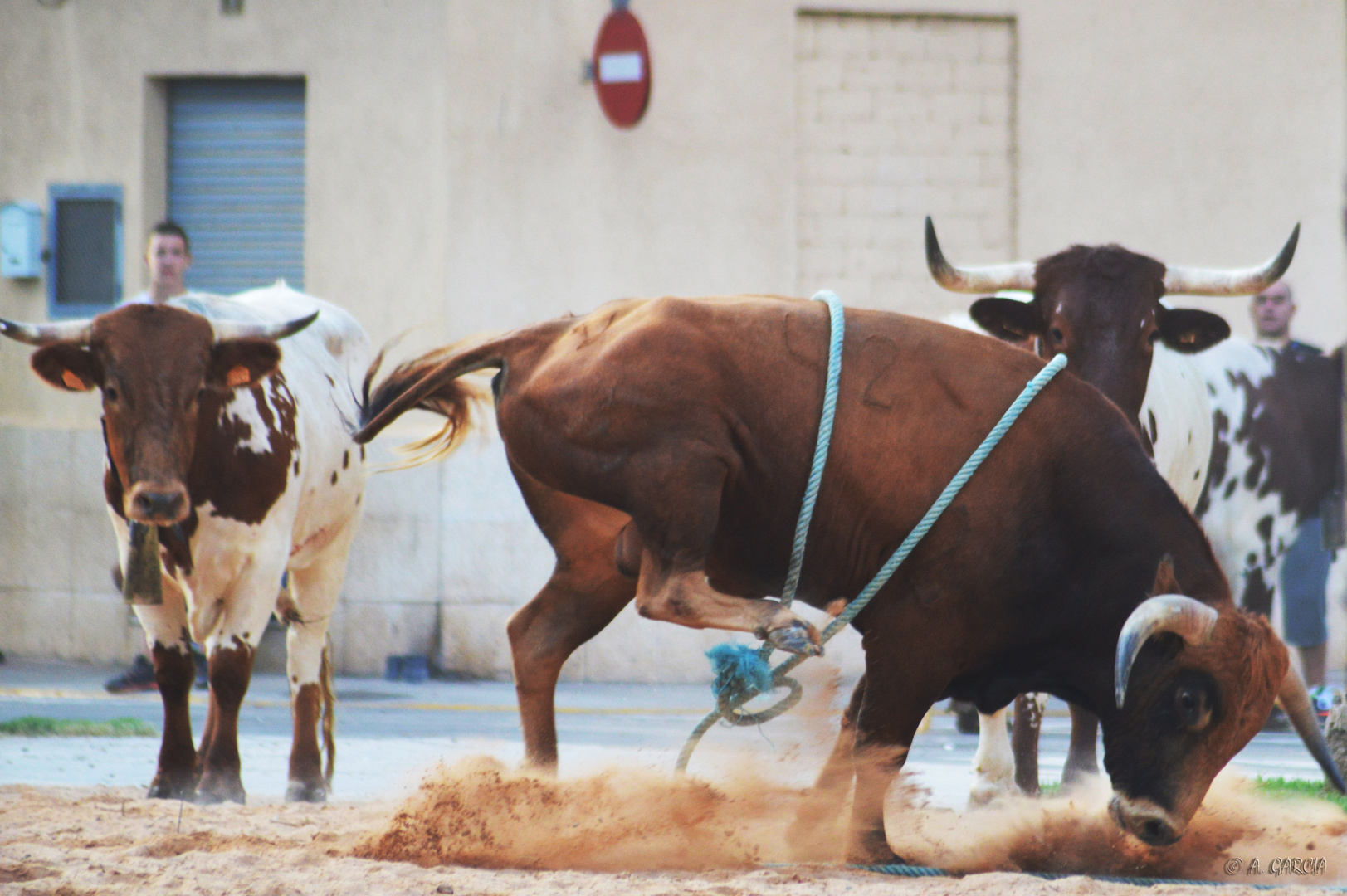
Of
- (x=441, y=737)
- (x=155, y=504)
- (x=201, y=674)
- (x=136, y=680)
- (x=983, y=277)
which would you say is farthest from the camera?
(x=201, y=674)

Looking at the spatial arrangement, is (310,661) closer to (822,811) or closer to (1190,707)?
(822,811)

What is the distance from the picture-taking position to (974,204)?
987 centimetres

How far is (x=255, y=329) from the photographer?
17.1ft

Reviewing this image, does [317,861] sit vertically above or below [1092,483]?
below

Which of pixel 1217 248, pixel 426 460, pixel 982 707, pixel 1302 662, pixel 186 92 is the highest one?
pixel 186 92

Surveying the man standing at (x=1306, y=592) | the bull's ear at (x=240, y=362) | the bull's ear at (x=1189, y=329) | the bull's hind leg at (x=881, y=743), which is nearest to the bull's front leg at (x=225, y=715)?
the bull's ear at (x=240, y=362)

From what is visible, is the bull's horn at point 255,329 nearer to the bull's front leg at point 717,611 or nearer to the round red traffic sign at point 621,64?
the bull's front leg at point 717,611

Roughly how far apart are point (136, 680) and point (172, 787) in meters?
3.80

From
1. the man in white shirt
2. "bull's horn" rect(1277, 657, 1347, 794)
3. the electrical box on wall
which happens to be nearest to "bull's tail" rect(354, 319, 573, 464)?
"bull's horn" rect(1277, 657, 1347, 794)

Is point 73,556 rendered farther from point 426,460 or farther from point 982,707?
point 982,707

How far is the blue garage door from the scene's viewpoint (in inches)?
395

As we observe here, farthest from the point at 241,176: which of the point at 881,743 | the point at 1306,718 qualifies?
the point at 1306,718

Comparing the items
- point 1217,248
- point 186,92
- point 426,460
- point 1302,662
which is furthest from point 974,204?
point 426,460

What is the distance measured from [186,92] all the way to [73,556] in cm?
329
